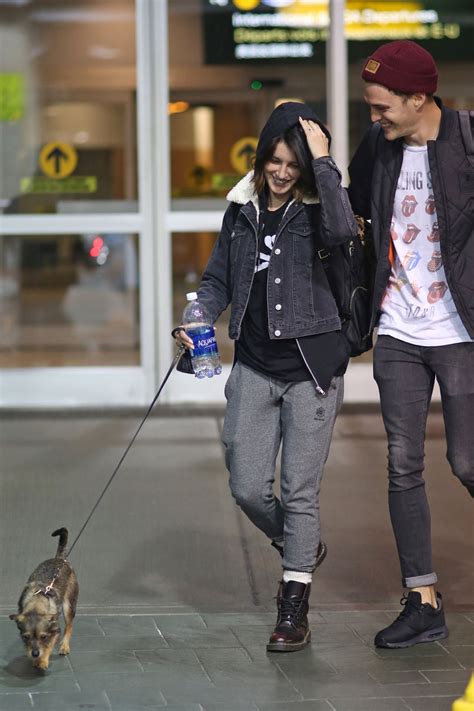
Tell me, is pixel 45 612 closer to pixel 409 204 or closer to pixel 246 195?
pixel 246 195

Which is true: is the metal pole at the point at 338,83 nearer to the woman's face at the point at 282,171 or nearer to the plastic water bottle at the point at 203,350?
the woman's face at the point at 282,171

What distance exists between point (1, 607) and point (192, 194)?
5308mm

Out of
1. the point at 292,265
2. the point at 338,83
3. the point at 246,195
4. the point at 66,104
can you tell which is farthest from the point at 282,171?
the point at 66,104

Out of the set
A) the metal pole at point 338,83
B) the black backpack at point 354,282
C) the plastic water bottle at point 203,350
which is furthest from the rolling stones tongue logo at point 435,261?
the metal pole at point 338,83

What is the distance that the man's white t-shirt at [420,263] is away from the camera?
4.65m

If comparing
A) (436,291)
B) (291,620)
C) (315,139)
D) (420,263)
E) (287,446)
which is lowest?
(291,620)

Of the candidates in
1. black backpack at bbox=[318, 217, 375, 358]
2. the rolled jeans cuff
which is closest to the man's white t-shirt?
black backpack at bbox=[318, 217, 375, 358]

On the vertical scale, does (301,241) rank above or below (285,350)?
above

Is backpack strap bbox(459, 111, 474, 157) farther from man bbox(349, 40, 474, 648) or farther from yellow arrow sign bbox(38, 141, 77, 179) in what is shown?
yellow arrow sign bbox(38, 141, 77, 179)

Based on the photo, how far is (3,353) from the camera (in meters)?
10.9

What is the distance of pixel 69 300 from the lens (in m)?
11.4

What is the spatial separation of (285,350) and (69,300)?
692 cm

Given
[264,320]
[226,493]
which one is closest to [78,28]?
[226,493]

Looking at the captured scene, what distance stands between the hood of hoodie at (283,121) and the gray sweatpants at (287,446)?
2.74 ft
